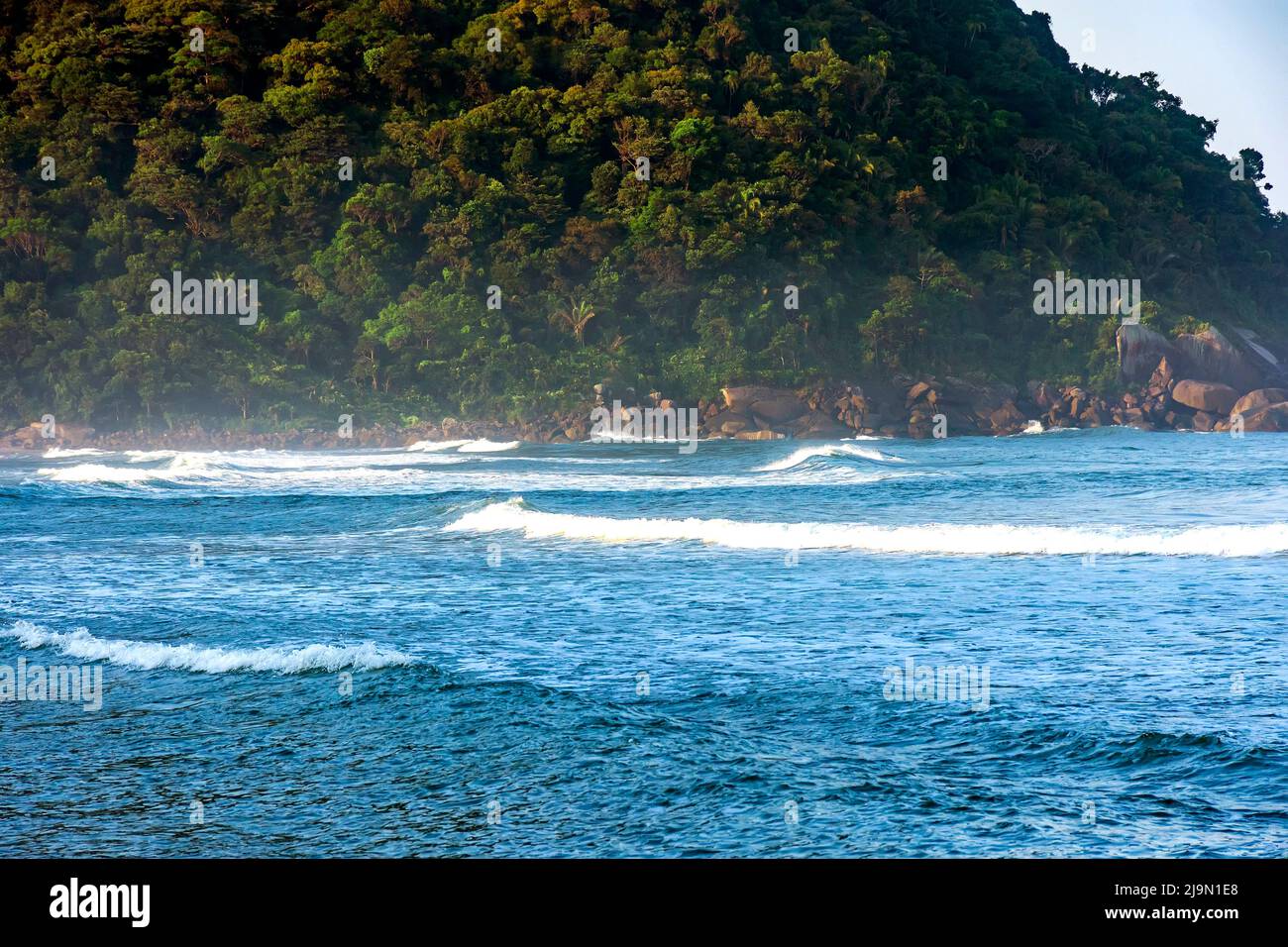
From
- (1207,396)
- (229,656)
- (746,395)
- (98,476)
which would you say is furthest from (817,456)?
(1207,396)

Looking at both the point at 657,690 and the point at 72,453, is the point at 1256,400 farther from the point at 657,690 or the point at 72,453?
the point at 657,690

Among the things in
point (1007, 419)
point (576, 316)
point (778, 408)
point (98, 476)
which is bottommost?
point (98, 476)

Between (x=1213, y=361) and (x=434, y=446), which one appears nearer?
(x=434, y=446)

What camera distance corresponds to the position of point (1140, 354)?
73938mm

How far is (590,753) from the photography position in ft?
24.3

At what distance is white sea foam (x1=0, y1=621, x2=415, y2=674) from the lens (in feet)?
32.4

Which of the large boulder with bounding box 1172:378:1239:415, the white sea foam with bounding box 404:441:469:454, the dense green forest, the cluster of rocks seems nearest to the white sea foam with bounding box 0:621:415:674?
the white sea foam with bounding box 404:441:469:454

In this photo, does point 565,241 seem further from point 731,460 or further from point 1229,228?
point 1229,228

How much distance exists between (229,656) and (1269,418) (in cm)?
7017

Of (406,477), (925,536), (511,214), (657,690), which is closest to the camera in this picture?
(657,690)

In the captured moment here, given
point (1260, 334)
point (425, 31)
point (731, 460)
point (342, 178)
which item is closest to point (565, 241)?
point (342, 178)

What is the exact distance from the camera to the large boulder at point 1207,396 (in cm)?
7094

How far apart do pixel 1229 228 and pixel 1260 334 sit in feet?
39.6

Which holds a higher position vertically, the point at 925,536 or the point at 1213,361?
the point at 1213,361
